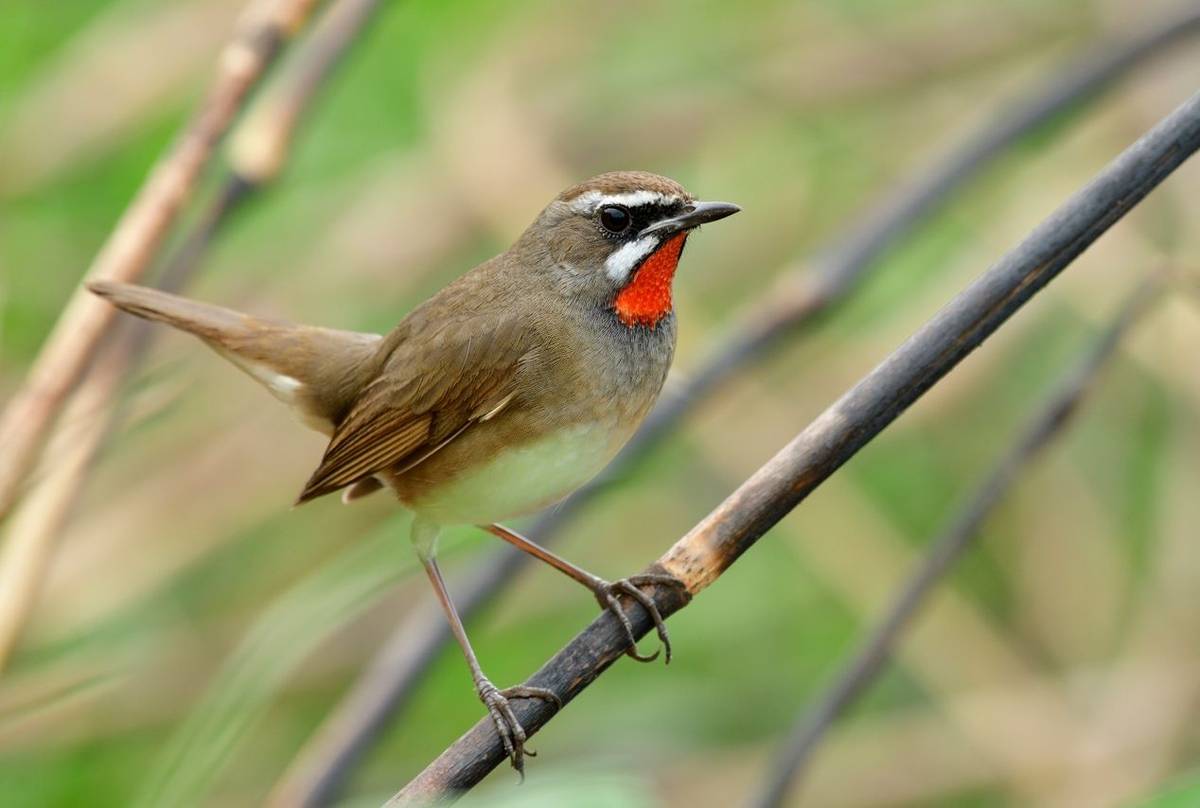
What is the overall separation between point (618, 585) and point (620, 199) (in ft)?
3.15

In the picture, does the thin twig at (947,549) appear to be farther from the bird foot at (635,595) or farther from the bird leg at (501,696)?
the bird leg at (501,696)

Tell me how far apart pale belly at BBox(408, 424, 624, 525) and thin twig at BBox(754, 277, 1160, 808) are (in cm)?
73

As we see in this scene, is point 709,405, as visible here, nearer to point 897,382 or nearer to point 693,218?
point 693,218

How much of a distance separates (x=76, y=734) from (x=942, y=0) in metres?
4.28

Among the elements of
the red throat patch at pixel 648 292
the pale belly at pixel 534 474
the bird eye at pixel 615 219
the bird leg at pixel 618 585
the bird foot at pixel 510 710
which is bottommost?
the bird foot at pixel 510 710

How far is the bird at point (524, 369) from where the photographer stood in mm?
3189

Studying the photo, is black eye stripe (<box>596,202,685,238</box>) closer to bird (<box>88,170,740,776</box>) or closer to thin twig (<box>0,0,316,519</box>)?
bird (<box>88,170,740,776</box>)

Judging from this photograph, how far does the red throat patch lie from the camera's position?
330cm

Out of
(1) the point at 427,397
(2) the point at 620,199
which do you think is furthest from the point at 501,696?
(2) the point at 620,199

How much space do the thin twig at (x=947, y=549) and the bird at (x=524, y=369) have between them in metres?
0.37

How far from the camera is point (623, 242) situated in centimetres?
334

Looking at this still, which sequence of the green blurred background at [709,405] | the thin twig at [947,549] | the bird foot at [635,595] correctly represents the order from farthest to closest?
the green blurred background at [709,405], the thin twig at [947,549], the bird foot at [635,595]

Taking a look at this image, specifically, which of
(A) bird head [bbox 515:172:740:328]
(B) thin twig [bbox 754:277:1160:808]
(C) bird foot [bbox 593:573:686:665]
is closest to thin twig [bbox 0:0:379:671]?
(A) bird head [bbox 515:172:740:328]

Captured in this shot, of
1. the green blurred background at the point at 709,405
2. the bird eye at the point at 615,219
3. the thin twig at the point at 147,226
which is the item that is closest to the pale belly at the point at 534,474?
the bird eye at the point at 615,219
